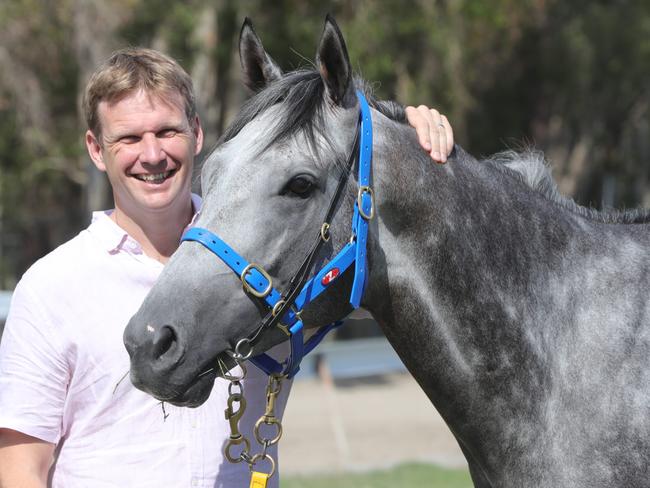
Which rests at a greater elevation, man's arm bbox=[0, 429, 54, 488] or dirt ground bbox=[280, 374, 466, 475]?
dirt ground bbox=[280, 374, 466, 475]

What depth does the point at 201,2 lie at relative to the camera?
1477cm

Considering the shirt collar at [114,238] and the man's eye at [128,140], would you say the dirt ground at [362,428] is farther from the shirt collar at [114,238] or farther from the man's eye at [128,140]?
the man's eye at [128,140]

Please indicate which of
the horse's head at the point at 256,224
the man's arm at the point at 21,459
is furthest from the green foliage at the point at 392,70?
the man's arm at the point at 21,459

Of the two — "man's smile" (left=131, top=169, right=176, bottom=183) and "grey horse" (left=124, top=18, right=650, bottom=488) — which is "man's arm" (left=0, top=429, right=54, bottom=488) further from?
"man's smile" (left=131, top=169, right=176, bottom=183)

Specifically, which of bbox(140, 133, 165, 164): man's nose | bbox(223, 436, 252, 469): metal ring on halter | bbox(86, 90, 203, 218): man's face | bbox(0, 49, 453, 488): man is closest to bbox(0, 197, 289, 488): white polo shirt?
bbox(0, 49, 453, 488): man

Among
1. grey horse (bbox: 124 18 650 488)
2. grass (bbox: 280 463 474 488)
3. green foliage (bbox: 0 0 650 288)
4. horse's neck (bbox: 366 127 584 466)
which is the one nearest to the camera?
grey horse (bbox: 124 18 650 488)

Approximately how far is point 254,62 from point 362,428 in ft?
30.2

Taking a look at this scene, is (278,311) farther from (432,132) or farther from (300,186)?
(432,132)

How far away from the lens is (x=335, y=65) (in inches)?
113

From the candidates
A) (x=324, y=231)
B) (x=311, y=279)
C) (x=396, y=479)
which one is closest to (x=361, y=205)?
(x=324, y=231)

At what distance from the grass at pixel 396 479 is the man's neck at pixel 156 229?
478 centimetres

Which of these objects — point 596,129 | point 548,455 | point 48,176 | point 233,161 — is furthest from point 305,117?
point 596,129

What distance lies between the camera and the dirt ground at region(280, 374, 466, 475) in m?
9.65

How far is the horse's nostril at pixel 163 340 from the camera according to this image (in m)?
2.58
